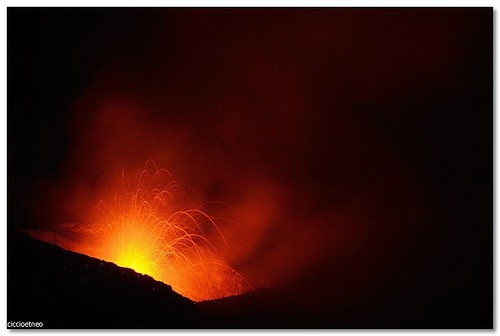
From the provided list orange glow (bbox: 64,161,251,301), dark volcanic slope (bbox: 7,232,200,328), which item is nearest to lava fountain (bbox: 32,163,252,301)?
orange glow (bbox: 64,161,251,301)

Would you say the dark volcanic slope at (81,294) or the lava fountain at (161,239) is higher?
the lava fountain at (161,239)

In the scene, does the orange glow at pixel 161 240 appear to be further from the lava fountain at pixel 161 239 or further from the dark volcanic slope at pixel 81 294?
the dark volcanic slope at pixel 81 294

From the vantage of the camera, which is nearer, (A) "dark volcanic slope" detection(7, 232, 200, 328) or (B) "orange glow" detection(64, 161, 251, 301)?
(A) "dark volcanic slope" detection(7, 232, 200, 328)

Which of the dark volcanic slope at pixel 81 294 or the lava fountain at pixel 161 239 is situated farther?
the lava fountain at pixel 161 239

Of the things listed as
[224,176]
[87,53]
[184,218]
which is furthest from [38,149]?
[224,176]

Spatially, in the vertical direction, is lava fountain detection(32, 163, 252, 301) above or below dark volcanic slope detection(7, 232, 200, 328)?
above

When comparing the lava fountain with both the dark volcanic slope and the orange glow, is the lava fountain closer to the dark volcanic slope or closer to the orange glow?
the orange glow

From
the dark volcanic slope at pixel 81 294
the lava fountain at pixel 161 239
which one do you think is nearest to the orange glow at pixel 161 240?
the lava fountain at pixel 161 239
